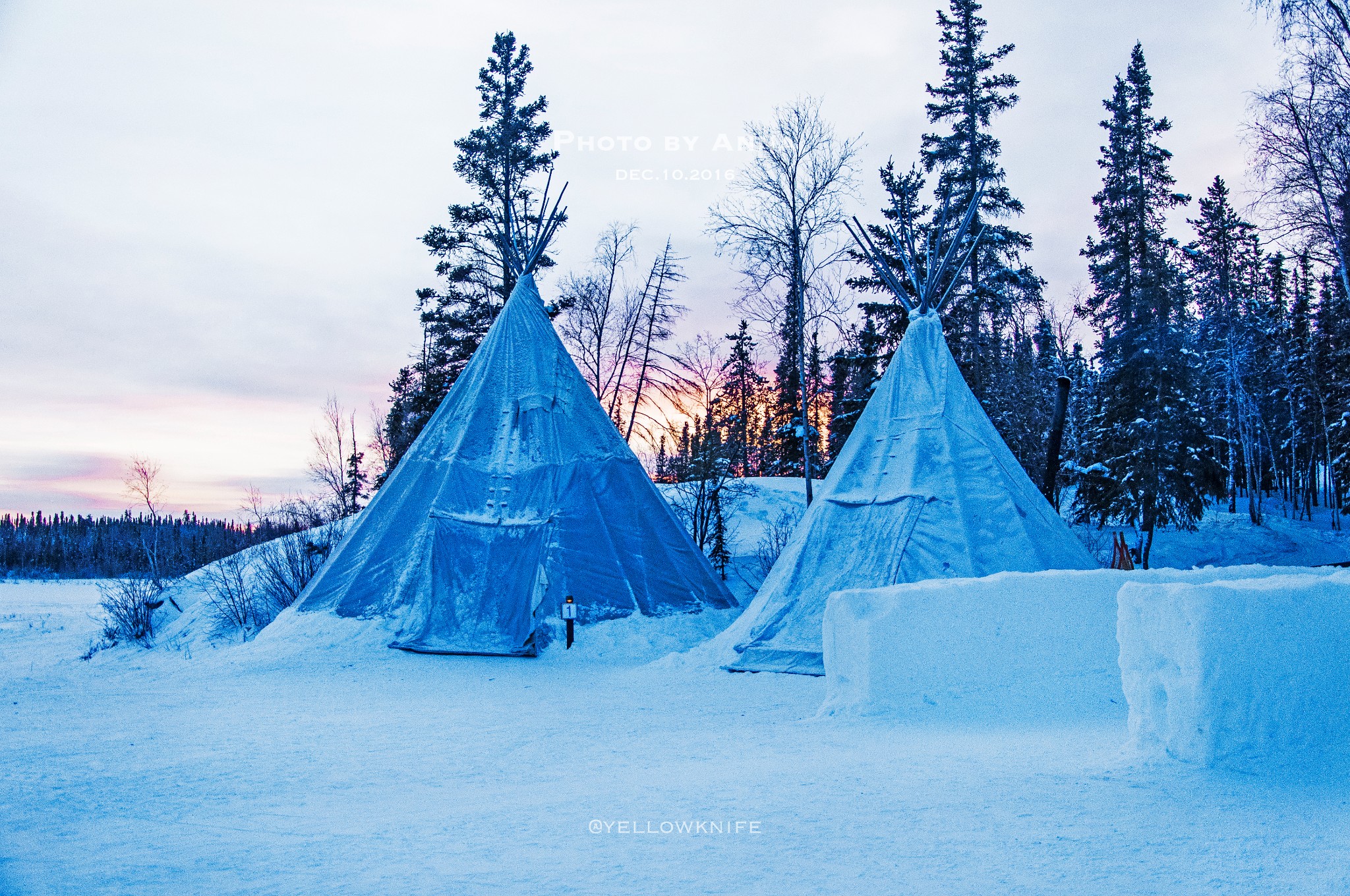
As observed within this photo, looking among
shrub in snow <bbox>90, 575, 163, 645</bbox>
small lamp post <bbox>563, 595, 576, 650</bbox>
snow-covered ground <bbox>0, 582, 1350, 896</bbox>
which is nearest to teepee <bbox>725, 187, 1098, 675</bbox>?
snow-covered ground <bbox>0, 582, 1350, 896</bbox>

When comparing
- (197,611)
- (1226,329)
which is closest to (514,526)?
(197,611)

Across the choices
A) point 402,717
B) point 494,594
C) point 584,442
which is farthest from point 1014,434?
point 402,717

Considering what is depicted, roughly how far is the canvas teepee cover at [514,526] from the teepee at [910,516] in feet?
7.26

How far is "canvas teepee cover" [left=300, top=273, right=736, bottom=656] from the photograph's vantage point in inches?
389

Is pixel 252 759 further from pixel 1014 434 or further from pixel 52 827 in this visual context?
pixel 1014 434

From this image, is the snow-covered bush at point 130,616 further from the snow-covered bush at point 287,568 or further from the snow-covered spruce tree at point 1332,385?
the snow-covered spruce tree at point 1332,385

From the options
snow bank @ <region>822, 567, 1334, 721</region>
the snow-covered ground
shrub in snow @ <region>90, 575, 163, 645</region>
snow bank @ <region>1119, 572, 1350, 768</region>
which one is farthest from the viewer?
shrub in snow @ <region>90, 575, 163, 645</region>

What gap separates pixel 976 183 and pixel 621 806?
1828 centimetres

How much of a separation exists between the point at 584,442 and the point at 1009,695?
6.76 metres

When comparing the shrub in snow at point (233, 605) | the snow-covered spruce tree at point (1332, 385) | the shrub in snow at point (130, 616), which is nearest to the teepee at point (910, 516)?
the shrub in snow at point (233, 605)

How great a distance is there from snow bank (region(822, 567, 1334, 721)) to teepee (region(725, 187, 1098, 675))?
91.5 inches

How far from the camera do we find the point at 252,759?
4.95 meters

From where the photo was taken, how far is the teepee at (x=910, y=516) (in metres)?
8.36

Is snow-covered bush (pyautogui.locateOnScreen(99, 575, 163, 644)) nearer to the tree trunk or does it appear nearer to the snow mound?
the snow mound
